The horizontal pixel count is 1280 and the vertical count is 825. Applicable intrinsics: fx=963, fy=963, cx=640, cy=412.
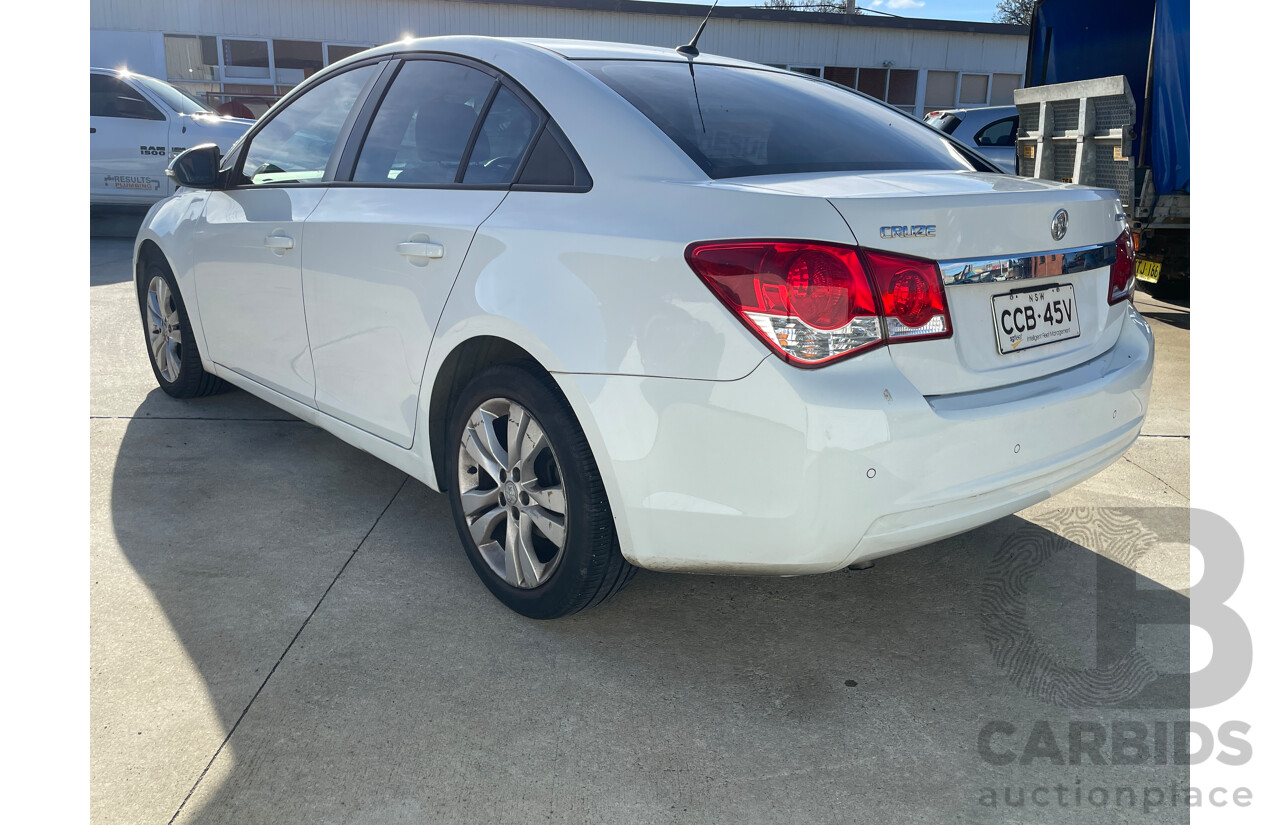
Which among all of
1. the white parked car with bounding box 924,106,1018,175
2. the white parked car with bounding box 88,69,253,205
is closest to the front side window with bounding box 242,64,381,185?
the white parked car with bounding box 88,69,253,205

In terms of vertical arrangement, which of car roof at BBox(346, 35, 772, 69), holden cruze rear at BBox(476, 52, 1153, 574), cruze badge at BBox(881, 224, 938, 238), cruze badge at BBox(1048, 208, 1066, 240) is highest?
car roof at BBox(346, 35, 772, 69)

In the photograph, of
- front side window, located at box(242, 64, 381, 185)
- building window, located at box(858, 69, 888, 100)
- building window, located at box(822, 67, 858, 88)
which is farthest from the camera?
building window, located at box(858, 69, 888, 100)

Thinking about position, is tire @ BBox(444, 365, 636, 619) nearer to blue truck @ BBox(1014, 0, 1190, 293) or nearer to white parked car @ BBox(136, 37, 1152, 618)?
white parked car @ BBox(136, 37, 1152, 618)

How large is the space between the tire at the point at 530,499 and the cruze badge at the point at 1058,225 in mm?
1258

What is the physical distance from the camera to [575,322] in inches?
89.8

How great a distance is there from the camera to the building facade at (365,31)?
19.8 meters

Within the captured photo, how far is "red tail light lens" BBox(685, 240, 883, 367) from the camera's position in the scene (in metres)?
1.98

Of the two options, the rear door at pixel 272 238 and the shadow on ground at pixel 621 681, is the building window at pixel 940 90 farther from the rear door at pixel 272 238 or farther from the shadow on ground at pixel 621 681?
the rear door at pixel 272 238

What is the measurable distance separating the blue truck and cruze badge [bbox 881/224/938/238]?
5978 millimetres

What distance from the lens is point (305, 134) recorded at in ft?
11.7

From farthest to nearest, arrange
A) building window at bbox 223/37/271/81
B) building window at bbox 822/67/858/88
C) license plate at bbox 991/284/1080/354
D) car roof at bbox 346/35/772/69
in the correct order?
1. building window at bbox 822/67/858/88
2. building window at bbox 223/37/271/81
3. car roof at bbox 346/35/772/69
4. license plate at bbox 991/284/1080/354

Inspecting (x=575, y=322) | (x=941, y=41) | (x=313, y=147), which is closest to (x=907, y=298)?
(x=575, y=322)

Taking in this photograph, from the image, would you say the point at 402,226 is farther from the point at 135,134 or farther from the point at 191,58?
the point at 191,58

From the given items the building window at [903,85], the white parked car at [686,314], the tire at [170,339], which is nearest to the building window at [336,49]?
the building window at [903,85]
